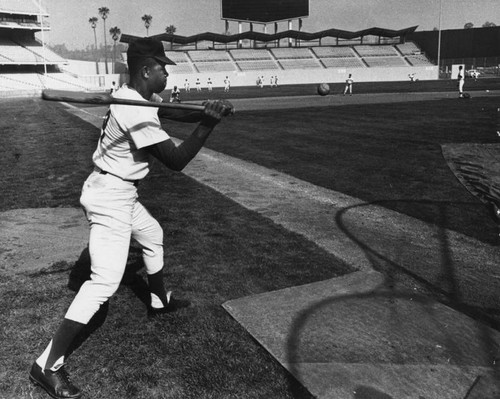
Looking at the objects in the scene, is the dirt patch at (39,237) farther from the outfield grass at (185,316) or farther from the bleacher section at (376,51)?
the bleacher section at (376,51)

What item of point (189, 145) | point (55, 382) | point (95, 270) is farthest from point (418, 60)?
point (55, 382)

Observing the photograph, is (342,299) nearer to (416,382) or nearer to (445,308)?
(445,308)

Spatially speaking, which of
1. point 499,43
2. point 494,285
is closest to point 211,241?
point 494,285

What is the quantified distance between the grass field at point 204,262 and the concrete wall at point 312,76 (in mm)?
57208

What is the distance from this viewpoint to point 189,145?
10.5 ft

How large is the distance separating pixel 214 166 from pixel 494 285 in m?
6.84

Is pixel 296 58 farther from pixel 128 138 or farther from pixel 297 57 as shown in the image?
pixel 128 138

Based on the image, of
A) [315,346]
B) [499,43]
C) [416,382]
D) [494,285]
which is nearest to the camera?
[416,382]

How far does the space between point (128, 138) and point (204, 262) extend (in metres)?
2.05

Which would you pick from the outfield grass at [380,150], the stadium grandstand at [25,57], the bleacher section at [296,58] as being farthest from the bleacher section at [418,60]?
the outfield grass at [380,150]

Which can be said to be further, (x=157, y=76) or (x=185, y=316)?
(x=185, y=316)

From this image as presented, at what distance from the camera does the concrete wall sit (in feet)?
226

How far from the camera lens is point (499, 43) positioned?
83000 millimetres

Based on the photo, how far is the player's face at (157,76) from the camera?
333cm
